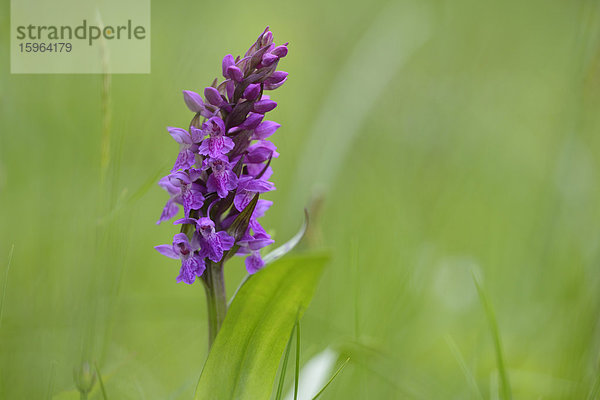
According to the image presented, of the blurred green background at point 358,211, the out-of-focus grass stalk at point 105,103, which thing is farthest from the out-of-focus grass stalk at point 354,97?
the out-of-focus grass stalk at point 105,103

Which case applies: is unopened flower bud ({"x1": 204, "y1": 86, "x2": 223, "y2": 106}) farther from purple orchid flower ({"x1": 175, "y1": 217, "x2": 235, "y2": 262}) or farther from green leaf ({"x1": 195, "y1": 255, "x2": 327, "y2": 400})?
green leaf ({"x1": 195, "y1": 255, "x2": 327, "y2": 400})

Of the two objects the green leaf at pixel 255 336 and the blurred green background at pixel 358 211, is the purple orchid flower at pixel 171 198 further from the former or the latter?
the green leaf at pixel 255 336

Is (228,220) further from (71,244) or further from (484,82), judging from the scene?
(484,82)

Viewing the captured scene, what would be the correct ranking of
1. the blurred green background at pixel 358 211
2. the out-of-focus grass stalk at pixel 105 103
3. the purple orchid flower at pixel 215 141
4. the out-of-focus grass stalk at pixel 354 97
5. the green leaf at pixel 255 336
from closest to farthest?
1. the green leaf at pixel 255 336
2. the purple orchid flower at pixel 215 141
3. the out-of-focus grass stalk at pixel 105 103
4. the blurred green background at pixel 358 211
5. the out-of-focus grass stalk at pixel 354 97

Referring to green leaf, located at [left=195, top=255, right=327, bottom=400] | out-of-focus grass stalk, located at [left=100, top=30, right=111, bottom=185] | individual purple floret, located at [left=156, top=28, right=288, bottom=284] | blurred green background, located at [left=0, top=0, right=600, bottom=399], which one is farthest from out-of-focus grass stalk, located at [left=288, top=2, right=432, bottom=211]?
green leaf, located at [left=195, top=255, right=327, bottom=400]

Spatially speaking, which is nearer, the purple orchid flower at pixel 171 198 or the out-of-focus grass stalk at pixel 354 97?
the purple orchid flower at pixel 171 198

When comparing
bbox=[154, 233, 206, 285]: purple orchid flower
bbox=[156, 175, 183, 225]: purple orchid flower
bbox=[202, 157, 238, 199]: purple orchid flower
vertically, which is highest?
bbox=[202, 157, 238, 199]: purple orchid flower
